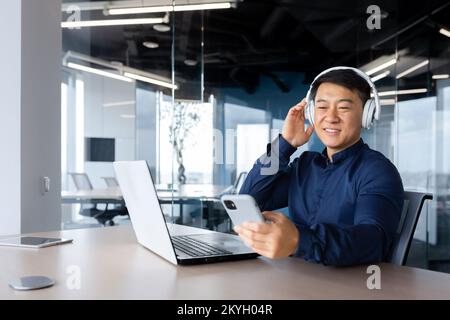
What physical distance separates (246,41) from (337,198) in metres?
4.89

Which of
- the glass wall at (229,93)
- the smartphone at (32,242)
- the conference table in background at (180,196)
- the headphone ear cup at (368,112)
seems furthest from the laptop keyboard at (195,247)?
the conference table in background at (180,196)

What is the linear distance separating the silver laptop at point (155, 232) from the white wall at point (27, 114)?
1046mm

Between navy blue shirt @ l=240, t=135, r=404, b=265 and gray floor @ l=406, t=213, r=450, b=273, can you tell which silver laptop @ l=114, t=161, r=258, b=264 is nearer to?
navy blue shirt @ l=240, t=135, r=404, b=265

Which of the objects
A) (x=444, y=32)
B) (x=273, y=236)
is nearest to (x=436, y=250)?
(x=444, y=32)

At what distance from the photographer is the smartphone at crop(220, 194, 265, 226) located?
3.23 feet

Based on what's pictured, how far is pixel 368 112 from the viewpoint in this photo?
148 centimetres

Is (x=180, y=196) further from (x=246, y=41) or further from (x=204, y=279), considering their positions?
(x=204, y=279)

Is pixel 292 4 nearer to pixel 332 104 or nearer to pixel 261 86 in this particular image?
pixel 261 86

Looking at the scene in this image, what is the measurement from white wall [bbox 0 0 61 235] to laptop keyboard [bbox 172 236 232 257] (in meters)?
1.10

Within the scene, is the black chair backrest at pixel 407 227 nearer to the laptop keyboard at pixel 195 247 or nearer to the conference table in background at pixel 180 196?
the laptop keyboard at pixel 195 247

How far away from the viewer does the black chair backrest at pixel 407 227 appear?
1.38 m
